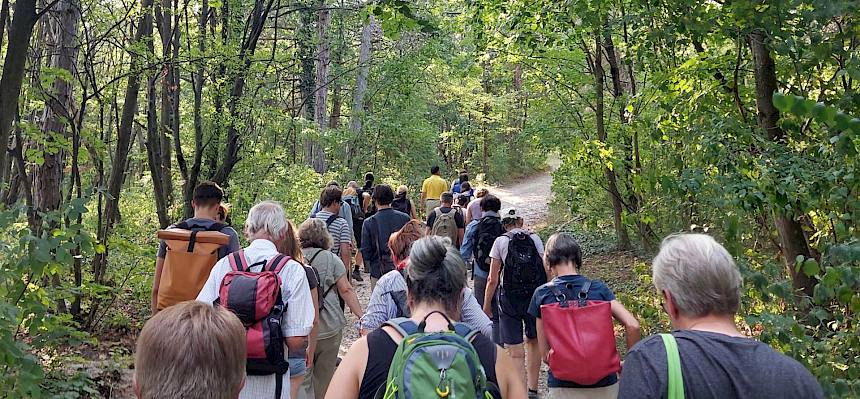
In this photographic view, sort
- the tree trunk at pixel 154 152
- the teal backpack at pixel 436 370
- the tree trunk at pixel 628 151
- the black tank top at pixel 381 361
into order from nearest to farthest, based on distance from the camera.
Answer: the teal backpack at pixel 436 370
the black tank top at pixel 381 361
the tree trunk at pixel 154 152
the tree trunk at pixel 628 151

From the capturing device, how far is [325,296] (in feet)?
17.2

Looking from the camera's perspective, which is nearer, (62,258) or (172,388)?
(172,388)

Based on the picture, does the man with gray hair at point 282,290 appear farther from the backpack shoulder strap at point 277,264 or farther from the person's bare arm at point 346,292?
the person's bare arm at point 346,292

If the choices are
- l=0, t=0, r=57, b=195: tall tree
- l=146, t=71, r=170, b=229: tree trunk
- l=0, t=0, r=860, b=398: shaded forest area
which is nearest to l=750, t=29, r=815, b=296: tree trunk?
l=0, t=0, r=860, b=398: shaded forest area

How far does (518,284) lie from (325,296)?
1.82m

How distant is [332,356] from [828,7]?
159 inches

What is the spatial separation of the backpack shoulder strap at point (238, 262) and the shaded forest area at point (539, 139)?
0.93 metres

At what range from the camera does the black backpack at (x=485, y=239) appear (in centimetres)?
730

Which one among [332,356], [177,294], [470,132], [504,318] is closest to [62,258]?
[177,294]

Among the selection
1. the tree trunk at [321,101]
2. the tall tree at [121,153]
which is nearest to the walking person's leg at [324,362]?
the tall tree at [121,153]

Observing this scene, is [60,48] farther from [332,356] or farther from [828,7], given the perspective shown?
[828,7]

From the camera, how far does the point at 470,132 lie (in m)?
33.5

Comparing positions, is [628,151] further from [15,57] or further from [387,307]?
[15,57]

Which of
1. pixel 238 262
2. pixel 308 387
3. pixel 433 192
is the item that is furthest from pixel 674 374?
pixel 433 192
